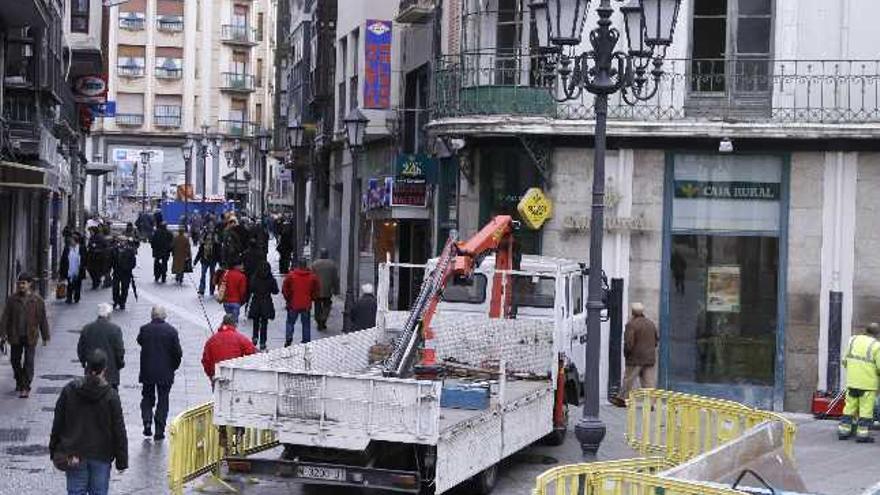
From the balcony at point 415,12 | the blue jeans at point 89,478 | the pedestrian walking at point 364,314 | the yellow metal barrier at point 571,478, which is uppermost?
the balcony at point 415,12

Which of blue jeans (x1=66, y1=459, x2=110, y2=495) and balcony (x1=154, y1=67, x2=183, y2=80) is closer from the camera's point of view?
blue jeans (x1=66, y1=459, x2=110, y2=495)

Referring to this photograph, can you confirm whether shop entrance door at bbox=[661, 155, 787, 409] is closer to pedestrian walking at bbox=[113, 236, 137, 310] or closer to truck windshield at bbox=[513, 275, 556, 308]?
truck windshield at bbox=[513, 275, 556, 308]

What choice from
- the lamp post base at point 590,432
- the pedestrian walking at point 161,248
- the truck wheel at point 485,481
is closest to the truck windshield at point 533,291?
the truck wheel at point 485,481

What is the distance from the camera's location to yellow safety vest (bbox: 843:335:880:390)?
20.4 metres

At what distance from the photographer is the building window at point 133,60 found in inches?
3644

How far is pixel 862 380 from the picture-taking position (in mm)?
20516

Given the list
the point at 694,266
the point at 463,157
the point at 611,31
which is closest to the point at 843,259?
the point at 694,266

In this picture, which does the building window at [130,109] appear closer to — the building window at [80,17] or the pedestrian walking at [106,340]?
the building window at [80,17]

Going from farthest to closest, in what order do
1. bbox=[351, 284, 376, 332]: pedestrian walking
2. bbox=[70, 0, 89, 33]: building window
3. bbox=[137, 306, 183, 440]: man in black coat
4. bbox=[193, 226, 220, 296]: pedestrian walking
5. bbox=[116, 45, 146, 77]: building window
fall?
bbox=[116, 45, 146, 77]: building window, bbox=[70, 0, 89, 33]: building window, bbox=[193, 226, 220, 296]: pedestrian walking, bbox=[351, 284, 376, 332]: pedestrian walking, bbox=[137, 306, 183, 440]: man in black coat

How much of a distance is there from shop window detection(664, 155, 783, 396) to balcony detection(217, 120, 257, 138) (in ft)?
239

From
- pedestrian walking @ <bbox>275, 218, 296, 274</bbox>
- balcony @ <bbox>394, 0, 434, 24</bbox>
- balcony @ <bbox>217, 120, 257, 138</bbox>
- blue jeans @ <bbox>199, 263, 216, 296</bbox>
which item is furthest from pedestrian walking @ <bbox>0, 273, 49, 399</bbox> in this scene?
balcony @ <bbox>217, 120, 257, 138</bbox>

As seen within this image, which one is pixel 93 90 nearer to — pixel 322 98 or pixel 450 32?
pixel 322 98

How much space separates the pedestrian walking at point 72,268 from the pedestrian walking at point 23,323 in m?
14.5

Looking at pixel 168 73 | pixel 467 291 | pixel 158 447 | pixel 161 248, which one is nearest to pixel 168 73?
pixel 168 73
